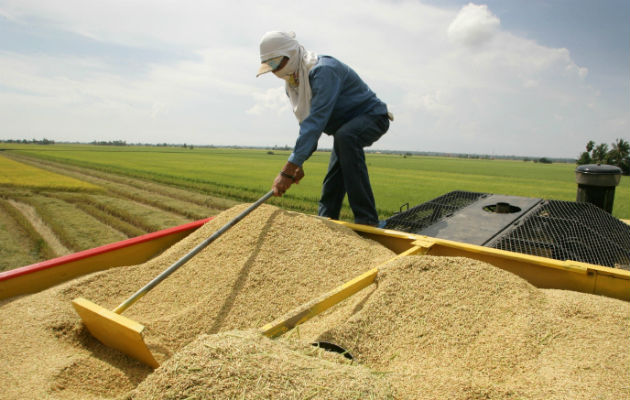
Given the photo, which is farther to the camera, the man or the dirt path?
the dirt path

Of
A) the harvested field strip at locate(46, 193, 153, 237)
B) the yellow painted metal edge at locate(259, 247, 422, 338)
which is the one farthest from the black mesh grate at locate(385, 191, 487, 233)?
the harvested field strip at locate(46, 193, 153, 237)

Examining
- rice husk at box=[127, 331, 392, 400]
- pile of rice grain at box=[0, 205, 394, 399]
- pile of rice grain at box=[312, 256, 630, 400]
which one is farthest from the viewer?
pile of rice grain at box=[0, 205, 394, 399]

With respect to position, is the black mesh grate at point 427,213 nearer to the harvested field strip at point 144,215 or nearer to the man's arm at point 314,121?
the man's arm at point 314,121

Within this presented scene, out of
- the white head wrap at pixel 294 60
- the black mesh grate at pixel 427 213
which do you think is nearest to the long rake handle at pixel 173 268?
the white head wrap at pixel 294 60

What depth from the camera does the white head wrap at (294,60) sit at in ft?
8.32

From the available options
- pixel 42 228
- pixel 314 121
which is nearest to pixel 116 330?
pixel 314 121

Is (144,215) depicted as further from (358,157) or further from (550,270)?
(550,270)

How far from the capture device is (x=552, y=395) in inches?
42.4

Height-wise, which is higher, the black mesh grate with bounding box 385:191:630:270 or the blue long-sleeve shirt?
the blue long-sleeve shirt

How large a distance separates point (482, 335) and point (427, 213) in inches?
82.1

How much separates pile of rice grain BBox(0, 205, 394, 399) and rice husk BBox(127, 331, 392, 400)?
46cm

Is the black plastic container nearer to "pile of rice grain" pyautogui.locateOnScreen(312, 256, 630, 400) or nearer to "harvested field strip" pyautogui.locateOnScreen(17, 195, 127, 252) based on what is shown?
"pile of rice grain" pyautogui.locateOnScreen(312, 256, 630, 400)

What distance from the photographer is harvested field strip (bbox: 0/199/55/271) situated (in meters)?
4.42

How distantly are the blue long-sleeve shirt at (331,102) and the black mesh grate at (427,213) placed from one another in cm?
98
